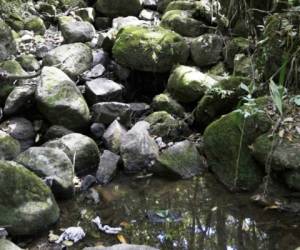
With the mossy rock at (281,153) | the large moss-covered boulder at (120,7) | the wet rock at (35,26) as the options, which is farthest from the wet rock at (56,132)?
the large moss-covered boulder at (120,7)

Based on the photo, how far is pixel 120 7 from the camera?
391 inches

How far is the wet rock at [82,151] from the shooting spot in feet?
18.8

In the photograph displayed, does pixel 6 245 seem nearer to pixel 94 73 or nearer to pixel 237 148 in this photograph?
pixel 237 148

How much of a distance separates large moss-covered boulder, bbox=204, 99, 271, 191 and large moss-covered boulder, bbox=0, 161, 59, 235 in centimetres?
193

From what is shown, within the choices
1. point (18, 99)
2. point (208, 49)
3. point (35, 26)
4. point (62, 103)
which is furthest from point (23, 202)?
point (35, 26)

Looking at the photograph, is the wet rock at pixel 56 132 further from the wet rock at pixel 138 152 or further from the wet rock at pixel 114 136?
the wet rock at pixel 138 152

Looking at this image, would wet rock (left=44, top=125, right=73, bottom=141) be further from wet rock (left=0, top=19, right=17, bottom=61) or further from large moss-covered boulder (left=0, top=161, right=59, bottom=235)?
wet rock (left=0, top=19, right=17, bottom=61)

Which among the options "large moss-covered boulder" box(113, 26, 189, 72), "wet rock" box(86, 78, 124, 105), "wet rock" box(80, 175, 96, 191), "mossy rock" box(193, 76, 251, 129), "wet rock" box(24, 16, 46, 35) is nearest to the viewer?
"wet rock" box(80, 175, 96, 191)

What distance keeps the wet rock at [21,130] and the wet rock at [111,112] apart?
965 millimetres

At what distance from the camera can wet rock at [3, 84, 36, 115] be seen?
669 cm

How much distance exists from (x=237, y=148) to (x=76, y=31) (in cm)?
480

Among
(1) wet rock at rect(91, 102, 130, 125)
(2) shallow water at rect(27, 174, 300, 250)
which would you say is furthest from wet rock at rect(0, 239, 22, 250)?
(1) wet rock at rect(91, 102, 130, 125)

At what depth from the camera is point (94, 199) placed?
17.0ft

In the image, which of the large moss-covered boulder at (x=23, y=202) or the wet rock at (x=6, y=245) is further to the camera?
the large moss-covered boulder at (x=23, y=202)
